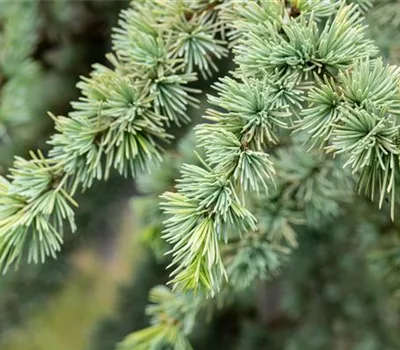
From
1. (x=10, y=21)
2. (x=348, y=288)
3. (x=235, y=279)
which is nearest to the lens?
(x=235, y=279)

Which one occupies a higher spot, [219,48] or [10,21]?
[10,21]

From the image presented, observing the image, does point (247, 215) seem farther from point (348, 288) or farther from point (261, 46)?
point (348, 288)

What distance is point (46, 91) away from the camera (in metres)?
0.72

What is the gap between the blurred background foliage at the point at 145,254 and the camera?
531 millimetres

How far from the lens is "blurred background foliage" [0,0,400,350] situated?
1.74 ft

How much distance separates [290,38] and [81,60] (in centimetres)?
45

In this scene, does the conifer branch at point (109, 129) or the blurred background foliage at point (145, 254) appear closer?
the conifer branch at point (109, 129)

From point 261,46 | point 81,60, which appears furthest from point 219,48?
point 81,60

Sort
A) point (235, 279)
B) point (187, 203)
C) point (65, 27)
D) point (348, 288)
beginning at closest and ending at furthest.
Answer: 1. point (187, 203)
2. point (235, 279)
3. point (65, 27)
4. point (348, 288)

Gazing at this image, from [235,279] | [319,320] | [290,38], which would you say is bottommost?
[319,320]

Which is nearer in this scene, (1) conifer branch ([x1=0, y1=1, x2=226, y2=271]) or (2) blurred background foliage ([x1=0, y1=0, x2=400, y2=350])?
(1) conifer branch ([x1=0, y1=1, x2=226, y2=271])

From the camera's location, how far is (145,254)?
907 millimetres

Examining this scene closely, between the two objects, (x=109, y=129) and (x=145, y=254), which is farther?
(x=145, y=254)

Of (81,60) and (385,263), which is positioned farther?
(81,60)
